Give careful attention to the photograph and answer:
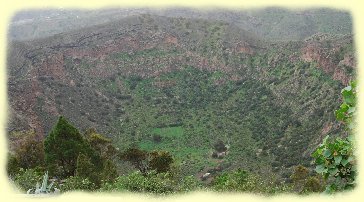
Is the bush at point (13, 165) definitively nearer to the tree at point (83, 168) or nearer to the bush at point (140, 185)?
the tree at point (83, 168)

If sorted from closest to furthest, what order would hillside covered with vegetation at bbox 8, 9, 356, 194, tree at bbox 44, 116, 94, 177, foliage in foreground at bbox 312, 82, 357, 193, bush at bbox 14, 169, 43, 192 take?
1. foliage in foreground at bbox 312, 82, 357, 193
2. bush at bbox 14, 169, 43, 192
3. tree at bbox 44, 116, 94, 177
4. hillside covered with vegetation at bbox 8, 9, 356, 194

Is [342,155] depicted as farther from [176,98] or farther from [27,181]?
[176,98]

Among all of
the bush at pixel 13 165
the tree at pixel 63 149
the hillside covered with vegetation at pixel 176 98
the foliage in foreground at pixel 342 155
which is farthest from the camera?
the hillside covered with vegetation at pixel 176 98

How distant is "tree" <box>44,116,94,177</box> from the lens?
34688 mm

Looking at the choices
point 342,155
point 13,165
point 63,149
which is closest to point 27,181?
point 63,149

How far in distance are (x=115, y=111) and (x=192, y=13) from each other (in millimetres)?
67622

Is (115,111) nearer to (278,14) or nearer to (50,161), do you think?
(50,161)

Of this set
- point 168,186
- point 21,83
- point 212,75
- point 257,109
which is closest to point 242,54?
point 212,75

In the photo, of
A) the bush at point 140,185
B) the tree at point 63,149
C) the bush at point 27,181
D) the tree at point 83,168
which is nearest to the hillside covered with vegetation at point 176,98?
the tree at point 63,149

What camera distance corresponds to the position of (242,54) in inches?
3095

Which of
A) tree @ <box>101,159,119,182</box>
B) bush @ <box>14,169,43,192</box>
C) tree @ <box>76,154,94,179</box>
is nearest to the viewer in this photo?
bush @ <box>14,169,43,192</box>

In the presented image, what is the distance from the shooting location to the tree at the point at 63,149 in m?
34.7

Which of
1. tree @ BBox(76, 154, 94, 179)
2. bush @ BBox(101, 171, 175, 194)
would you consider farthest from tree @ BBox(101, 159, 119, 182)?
bush @ BBox(101, 171, 175, 194)

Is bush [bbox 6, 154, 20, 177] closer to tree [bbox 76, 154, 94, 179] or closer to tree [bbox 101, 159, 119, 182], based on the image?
tree [bbox 76, 154, 94, 179]
